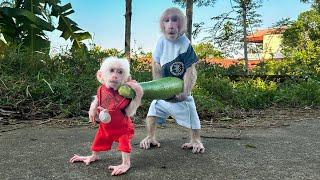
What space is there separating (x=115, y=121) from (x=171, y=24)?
95 centimetres

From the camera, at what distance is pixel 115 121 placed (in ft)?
Result: 10.1

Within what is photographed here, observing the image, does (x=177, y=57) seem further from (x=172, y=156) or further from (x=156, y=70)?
(x=172, y=156)

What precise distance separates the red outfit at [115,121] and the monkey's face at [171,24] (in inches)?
32.1

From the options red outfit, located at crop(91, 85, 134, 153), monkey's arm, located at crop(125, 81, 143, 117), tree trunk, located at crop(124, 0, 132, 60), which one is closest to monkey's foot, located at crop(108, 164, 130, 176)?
red outfit, located at crop(91, 85, 134, 153)

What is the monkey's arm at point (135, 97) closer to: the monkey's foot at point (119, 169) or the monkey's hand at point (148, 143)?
the monkey's foot at point (119, 169)

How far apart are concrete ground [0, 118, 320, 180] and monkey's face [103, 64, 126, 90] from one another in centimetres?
57

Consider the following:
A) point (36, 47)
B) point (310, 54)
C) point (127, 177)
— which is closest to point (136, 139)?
point (127, 177)

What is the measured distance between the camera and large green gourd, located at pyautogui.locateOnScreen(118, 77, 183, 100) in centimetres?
295

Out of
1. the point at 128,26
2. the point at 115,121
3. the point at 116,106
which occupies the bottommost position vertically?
the point at 115,121

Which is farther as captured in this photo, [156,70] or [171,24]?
[156,70]

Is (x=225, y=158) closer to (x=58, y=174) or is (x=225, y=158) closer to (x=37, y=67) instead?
(x=58, y=174)

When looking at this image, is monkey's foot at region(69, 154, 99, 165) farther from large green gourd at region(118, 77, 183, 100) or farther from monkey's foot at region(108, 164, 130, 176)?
large green gourd at region(118, 77, 183, 100)

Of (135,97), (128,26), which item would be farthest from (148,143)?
(128,26)

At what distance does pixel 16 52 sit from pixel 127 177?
461 centimetres
